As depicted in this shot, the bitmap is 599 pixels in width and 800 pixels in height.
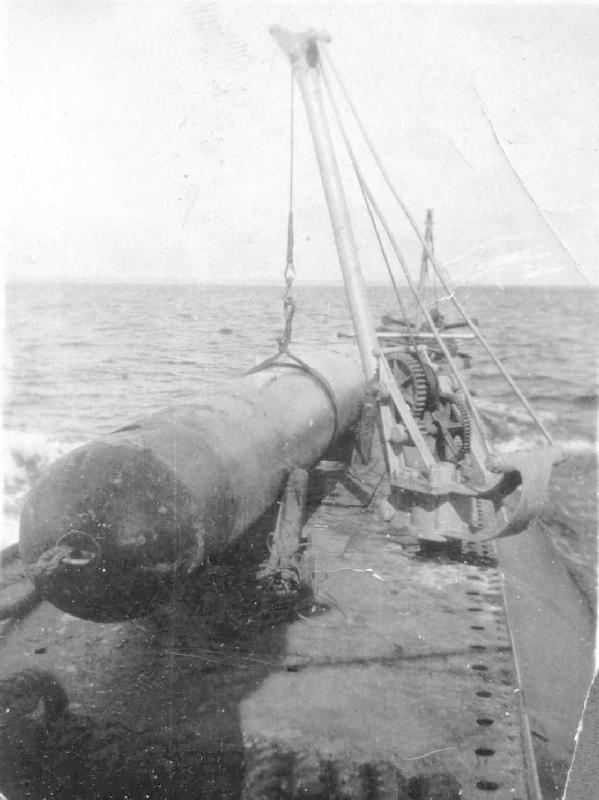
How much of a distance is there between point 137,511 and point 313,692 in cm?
140

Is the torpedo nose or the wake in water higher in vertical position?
the torpedo nose

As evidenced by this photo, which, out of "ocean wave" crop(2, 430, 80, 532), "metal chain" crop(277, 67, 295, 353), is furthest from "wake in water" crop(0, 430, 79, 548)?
"metal chain" crop(277, 67, 295, 353)

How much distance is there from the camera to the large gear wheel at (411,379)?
6.33 metres

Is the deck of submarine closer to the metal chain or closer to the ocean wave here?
the metal chain

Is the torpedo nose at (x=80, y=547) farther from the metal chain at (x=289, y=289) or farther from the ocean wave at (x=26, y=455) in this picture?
the ocean wave at (x=26, y=455)

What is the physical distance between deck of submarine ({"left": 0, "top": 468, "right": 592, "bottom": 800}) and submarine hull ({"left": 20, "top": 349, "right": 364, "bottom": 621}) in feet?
1.96

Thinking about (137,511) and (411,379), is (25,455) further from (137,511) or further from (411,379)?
(137,511)

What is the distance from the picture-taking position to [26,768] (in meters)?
3.14

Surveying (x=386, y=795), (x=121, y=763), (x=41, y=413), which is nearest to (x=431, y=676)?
(x=386, y=795)

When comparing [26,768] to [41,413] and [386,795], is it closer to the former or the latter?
[386,795]

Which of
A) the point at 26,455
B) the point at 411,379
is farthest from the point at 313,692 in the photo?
the point at 26,455

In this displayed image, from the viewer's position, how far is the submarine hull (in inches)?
129

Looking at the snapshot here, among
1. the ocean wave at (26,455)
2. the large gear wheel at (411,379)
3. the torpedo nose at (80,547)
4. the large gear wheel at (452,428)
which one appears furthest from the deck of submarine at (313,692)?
the ocean wave at (26,455)

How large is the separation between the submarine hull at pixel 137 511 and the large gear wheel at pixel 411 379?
2.33 m
